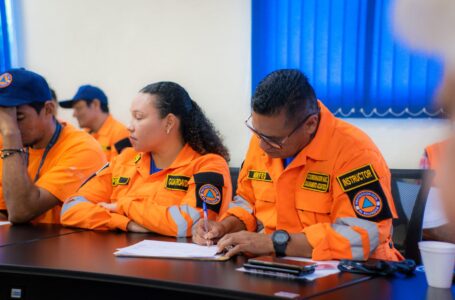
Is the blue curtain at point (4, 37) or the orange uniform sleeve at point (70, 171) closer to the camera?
the orange uniform sleeve at point (70, 171)

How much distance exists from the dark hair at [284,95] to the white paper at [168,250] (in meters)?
0.49

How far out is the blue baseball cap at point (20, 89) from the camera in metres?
2.42

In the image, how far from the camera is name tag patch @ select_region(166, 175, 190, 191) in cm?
220

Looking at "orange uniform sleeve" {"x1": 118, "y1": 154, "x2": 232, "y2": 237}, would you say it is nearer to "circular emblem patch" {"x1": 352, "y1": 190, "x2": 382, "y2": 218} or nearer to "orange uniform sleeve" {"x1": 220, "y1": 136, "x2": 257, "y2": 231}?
"orange uniform sleeve" {"x1": 220, "y1": 136, "x2": 257, "y2": 231}

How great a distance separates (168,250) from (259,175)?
0.45 m

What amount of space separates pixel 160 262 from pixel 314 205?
21.3 inches

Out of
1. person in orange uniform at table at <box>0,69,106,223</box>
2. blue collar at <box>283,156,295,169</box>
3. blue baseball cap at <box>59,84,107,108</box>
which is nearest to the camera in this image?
blue collar at <box>283,156,295,169</box>

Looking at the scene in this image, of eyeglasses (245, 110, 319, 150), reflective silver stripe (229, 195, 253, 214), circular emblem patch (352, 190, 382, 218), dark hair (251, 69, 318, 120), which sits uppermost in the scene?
dark hair (251, 69, 318, 120)

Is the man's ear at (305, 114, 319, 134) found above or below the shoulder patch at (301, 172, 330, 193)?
above

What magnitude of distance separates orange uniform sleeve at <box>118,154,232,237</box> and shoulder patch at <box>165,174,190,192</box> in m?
0.04

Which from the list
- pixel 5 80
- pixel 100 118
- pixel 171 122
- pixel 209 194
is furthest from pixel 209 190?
pixel 100 118

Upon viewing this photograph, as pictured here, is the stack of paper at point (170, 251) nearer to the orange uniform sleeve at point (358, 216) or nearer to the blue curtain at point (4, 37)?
the orange uniform sleeve at point (358, 216)

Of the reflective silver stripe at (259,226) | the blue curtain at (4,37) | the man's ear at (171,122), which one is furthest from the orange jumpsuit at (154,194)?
the blue curtain at (4,37)

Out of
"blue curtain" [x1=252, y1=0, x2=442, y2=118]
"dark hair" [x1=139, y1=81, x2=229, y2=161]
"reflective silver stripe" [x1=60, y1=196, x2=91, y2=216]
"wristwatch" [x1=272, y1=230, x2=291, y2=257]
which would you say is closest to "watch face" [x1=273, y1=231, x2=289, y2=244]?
"wristwatch" [x1=272, y1=230, x2=291, y2=257]
